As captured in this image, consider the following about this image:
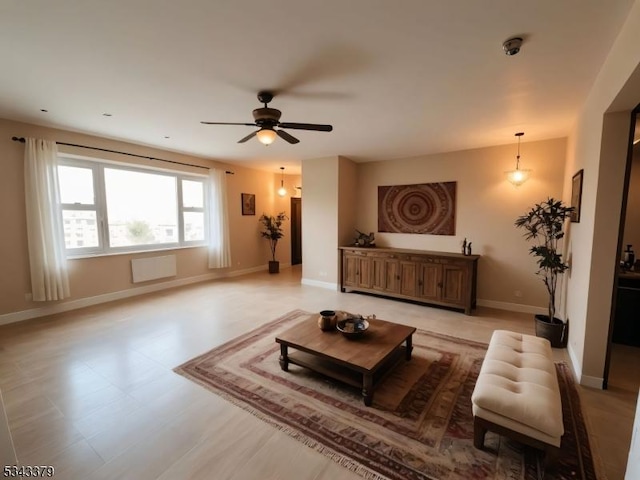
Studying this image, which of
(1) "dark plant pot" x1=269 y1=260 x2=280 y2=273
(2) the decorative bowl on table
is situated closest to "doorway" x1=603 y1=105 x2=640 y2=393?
(2) the decorative bowl on table

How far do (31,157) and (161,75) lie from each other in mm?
2828

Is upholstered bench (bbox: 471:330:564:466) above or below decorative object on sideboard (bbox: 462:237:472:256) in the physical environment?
below

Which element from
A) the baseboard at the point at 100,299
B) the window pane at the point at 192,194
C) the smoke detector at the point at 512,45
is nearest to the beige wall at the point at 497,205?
the smoke detector at the point at 512,45

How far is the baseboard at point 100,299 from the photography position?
377 centimetres

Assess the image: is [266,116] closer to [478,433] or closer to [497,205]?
[478,433]

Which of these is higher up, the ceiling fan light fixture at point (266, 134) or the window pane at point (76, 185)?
the ceiling fan light fixture at point (266, 134)

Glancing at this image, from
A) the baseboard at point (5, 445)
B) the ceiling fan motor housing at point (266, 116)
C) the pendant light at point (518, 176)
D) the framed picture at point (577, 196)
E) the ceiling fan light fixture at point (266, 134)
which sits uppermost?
the ceiling fan motor housing at point (266, 116)

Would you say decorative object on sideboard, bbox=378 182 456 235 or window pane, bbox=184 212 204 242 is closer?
decorative object on sideboard, bbox=378 182 456 235

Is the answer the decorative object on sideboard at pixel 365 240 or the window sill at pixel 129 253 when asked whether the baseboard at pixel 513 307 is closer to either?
the decorative object on sideboard at pixel 365 240

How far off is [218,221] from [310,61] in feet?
15.2

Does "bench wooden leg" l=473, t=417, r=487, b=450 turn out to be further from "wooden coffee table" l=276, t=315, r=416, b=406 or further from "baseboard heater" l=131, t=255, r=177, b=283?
"baseboard heater" l=131, t=255, r=177, b=283

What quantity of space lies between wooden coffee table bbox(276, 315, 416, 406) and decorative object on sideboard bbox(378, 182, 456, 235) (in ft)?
9.34

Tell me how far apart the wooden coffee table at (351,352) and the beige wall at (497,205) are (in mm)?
2689

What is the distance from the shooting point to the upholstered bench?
152 cm
